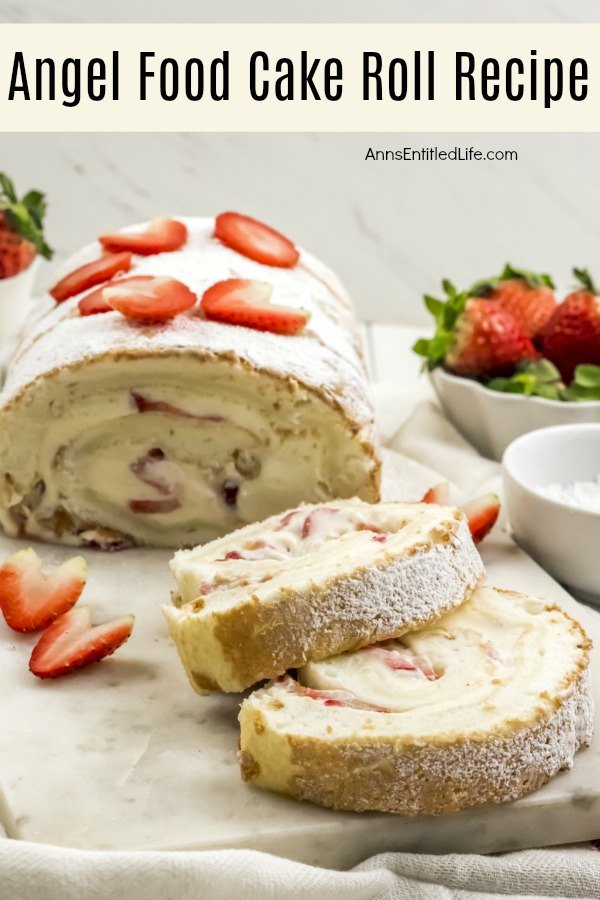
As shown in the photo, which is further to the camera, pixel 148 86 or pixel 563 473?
pixel 148 86

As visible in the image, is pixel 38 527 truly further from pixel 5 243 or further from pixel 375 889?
pixel 375 889

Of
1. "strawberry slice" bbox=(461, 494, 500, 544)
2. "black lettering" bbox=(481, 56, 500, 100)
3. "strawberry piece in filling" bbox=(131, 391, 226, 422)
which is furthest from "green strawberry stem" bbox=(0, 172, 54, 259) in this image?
"black lettering" bbox=(481, 56, 500, 100)

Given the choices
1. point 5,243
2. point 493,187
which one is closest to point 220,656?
point 5,243

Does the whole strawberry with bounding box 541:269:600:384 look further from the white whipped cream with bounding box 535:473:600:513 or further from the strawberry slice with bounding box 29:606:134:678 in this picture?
the strawberry slice with bounding box 29:606:134:678

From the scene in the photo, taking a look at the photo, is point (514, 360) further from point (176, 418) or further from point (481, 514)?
point (176, 418)
